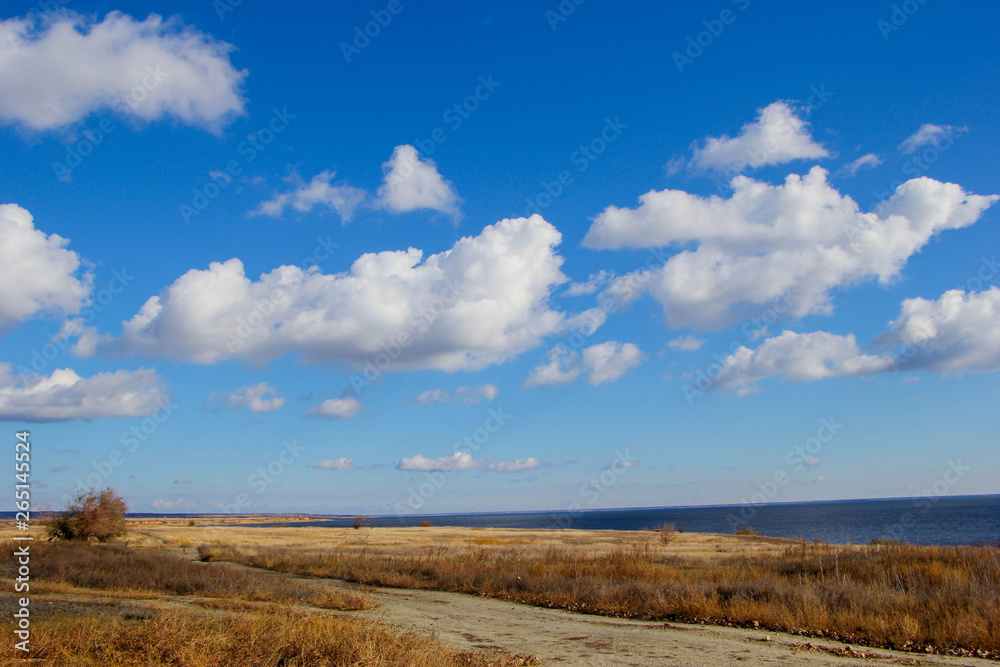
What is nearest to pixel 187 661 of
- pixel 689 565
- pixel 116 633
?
pixel 116 633

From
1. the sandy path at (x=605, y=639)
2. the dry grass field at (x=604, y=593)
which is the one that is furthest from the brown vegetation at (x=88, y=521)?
the sandy path at (x=605, y=639)

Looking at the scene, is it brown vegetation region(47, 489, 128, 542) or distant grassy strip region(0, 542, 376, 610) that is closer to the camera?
distant grassy strip region(0, 542, 376, 610)

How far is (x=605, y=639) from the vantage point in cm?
1329

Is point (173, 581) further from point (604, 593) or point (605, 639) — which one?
point (605, 639)

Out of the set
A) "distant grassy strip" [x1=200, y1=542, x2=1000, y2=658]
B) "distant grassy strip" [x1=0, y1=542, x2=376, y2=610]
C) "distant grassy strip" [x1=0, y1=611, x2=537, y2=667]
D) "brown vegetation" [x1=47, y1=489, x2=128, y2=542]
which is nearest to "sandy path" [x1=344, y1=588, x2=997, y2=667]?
"distant grassy strip" [x1=200, y1=542, x2=1000, y2=658]

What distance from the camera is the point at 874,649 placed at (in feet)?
39.2

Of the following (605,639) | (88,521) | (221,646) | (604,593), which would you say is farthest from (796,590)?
(88,521)

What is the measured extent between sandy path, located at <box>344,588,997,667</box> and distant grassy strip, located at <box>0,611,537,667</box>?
2.97 meters

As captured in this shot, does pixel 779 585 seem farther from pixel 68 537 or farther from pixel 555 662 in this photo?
pixel 68 537

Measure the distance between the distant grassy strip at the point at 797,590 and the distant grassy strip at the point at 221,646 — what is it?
27.3 ft

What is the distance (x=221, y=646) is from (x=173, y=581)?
14.8 metres

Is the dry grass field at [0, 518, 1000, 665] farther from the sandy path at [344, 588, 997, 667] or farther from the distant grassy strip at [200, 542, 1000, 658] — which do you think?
the sandy path at [344, 588, 997, 667]

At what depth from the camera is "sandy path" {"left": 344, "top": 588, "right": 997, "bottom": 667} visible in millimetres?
11047

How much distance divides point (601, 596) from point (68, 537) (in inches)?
1702
